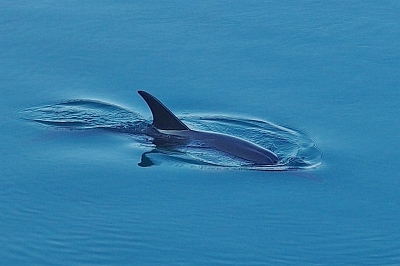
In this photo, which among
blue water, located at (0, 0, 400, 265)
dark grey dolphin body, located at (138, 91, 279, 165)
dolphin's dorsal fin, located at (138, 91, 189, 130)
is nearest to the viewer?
blue water, located at (0, 0, 400, 265)

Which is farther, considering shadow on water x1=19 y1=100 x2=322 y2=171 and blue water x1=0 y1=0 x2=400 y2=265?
shadow on water x1=19 y1=100 x2=322 y2=171

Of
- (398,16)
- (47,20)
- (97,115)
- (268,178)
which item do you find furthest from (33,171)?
(398,16)

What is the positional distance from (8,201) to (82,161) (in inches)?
53.2

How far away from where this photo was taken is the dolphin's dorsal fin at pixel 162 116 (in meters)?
12.7

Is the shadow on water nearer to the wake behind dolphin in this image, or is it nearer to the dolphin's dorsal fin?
the wake behind dolphin

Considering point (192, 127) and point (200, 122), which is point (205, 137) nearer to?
point (192, 127)

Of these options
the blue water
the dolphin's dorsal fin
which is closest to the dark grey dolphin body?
the dolphin's dorsal fin

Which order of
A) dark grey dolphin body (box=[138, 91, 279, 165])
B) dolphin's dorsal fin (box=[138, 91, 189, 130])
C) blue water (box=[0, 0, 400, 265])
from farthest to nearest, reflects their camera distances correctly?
dolphin's dorsal fin (box=[138, 91, 189, 130]) → dark grey dolphin body (box=[138, 91, 279, 165]) → blue water (box=[0, 0, 400, 265])

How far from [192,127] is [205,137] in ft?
2.15

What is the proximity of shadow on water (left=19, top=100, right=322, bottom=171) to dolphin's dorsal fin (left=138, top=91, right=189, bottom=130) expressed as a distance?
0.15m

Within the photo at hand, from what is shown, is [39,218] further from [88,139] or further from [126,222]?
[88,139]

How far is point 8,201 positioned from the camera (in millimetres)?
11422

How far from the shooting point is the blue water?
35.0 feet

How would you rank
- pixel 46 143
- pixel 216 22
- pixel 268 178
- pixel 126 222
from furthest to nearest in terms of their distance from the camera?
1. pixel 216 22
2. pixel 46 143
3. pixel 268 178
4. pixel 126 222
